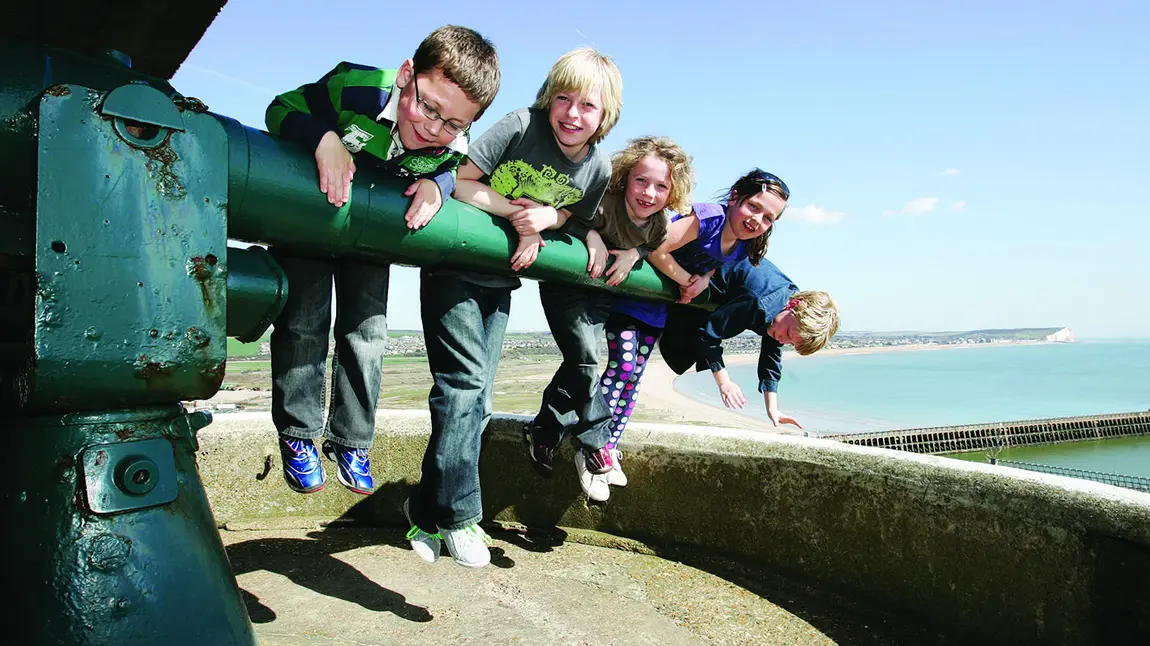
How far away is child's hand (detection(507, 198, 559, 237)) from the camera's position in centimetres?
203

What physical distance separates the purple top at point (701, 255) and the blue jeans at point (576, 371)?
233 millimetres

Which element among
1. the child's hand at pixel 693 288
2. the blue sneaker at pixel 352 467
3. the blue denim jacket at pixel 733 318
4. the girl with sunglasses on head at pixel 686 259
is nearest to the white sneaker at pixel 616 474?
the girl with sunglasses on head at pixel 686 259

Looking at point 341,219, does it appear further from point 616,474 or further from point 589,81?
point 616,474

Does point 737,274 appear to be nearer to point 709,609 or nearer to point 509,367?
point 709,609

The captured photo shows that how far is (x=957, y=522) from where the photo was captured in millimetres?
2447

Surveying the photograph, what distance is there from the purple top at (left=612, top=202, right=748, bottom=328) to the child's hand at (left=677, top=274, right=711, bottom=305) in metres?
0.04

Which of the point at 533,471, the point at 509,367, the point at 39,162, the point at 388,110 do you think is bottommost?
the point at 509,367

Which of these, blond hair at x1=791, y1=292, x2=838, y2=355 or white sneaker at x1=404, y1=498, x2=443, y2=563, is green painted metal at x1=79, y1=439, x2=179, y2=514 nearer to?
white sneaker at x1=404, y1=498, x2=443, y2=563

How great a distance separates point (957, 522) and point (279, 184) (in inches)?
90.8

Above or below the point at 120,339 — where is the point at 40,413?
below

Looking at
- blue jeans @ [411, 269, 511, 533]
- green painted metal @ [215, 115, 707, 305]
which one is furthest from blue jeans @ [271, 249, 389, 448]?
green painted metal @ [215, 115, 707, 305]

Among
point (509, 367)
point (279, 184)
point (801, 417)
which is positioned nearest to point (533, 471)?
point (279, 184)

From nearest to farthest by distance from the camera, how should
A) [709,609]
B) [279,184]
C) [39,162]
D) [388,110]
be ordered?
[39,162]
[279,184]
[388,110]
[709,609]

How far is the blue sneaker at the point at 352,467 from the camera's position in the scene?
208cm
